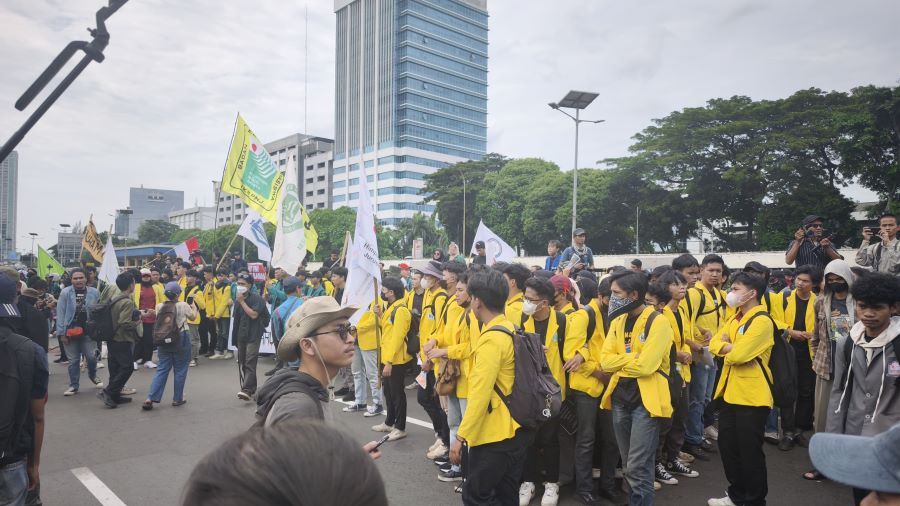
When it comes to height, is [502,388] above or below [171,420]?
above

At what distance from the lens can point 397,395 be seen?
6.71 meters

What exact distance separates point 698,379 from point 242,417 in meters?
5.98

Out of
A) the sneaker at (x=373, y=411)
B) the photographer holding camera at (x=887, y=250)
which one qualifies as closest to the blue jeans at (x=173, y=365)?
the sneaker at (x=373, y=411)

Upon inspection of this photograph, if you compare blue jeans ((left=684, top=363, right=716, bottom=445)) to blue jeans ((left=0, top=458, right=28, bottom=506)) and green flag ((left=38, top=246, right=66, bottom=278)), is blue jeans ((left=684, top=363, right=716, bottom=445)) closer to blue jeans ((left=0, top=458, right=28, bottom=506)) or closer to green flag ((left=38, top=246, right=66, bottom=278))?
blue jeans ((left=0, top=458, right=28, bottom=506))

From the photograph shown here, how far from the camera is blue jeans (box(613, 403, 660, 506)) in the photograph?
13.2 feet

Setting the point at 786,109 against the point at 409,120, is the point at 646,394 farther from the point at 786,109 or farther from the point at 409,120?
the point at 409,120

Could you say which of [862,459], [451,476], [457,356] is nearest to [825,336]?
[457,356]

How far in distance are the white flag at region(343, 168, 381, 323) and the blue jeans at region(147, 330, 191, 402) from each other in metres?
3.21

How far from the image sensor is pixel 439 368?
5.10 m

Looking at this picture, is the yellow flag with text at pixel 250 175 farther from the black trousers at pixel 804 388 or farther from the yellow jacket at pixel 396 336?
the black trousers at pixel 804 388

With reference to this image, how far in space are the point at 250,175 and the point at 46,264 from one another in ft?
36.4

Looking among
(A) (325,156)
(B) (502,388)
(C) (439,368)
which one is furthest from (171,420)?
(A) (325,156)

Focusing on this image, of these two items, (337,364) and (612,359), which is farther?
(612,359)

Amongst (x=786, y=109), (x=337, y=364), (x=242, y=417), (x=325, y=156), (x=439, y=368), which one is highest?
(x=325, y=156)
